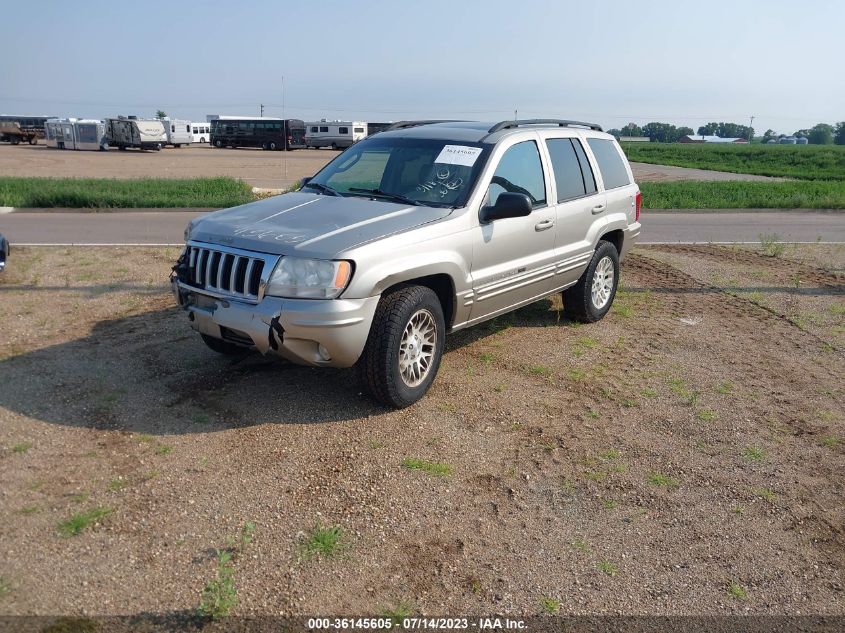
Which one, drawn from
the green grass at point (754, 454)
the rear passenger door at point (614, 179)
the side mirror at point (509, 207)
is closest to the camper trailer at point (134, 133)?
the rear passenger door at point (614, 179)

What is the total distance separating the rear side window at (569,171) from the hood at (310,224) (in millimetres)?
1692

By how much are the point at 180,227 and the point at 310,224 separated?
9.26 m

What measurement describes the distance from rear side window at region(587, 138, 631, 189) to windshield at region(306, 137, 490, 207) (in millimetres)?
2049

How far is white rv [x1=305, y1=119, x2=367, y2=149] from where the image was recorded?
2665 inches

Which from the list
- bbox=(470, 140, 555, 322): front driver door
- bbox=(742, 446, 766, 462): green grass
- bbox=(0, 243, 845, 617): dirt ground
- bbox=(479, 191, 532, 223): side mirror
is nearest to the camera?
bbox=(0, 243, 845, 617): dirt ground

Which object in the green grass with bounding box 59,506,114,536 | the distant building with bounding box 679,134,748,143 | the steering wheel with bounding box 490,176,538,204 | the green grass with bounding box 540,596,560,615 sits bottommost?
the green grass with bounding box 540,596,560,615

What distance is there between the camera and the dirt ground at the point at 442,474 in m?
3.32

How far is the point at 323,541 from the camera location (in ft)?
11.7

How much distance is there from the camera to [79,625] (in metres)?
2.96

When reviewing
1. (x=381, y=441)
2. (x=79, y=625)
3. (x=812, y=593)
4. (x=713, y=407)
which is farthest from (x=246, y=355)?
(x=812, y=593)

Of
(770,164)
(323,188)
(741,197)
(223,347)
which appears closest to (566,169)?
(323,188)

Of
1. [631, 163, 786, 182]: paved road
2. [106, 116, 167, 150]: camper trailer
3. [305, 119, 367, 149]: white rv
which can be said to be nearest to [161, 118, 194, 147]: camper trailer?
[106, 116, 167, 150]: camper trailer

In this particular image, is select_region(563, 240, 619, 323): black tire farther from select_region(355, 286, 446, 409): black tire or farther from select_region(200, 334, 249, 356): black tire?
select_region(200, 334, 249, 356): black tire

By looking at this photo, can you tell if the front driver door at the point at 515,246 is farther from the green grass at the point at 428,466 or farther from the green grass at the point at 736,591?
the green grass at the point at 736,591
